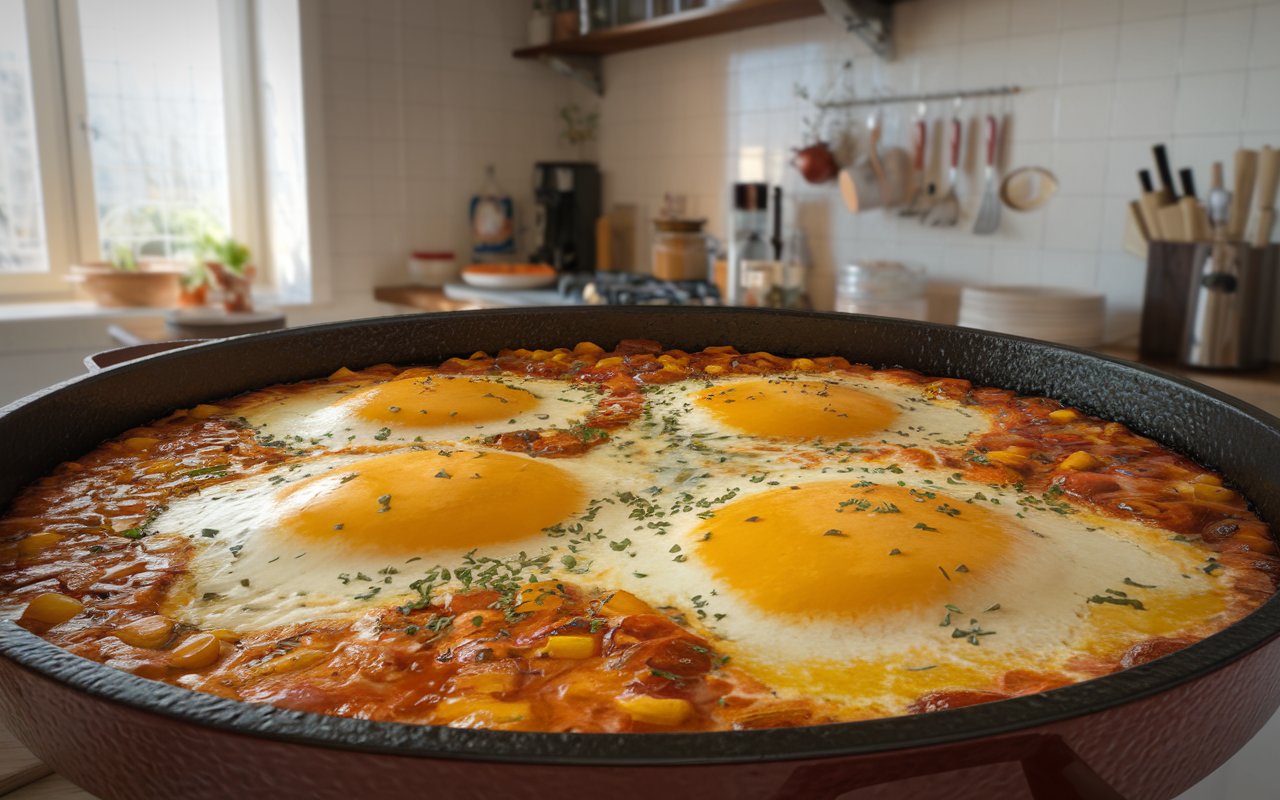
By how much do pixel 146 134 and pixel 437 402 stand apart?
13.9ft

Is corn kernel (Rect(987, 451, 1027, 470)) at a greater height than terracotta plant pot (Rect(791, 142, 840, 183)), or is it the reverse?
terracotta plant pot (Rect(791, 142, 840, 183))

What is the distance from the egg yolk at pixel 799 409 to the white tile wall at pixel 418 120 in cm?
392

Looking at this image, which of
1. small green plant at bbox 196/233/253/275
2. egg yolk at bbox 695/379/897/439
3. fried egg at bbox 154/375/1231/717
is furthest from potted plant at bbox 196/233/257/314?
egg yolk at bbox 695/379/897/439

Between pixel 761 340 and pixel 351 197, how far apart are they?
3.61 m

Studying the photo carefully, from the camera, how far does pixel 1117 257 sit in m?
3.32

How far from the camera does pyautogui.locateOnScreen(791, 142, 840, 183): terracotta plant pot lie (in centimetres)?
414

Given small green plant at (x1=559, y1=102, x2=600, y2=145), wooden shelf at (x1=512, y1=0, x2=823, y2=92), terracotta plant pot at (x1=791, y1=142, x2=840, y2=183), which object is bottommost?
terracotta plant pot at (x1=791, y1=142, x2=840, y2=183)

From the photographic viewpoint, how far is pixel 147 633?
0.96 m

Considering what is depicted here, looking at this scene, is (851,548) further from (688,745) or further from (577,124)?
(577,124)

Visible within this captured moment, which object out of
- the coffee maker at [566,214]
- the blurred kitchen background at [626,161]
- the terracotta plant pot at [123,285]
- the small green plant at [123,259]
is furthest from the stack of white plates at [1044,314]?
the small green plant at [123,259]

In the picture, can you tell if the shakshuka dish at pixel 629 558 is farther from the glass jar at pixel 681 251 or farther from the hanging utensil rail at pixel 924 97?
the glass jar at pixel 681 251

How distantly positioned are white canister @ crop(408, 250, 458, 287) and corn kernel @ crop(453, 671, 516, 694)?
4676 mm

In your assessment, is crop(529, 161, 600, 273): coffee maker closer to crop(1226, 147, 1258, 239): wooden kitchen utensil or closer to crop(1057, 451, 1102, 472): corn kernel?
crop(1226, 147, 1258, 239): wooden kitchen utensil

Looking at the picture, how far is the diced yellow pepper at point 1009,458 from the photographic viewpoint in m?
1.51
